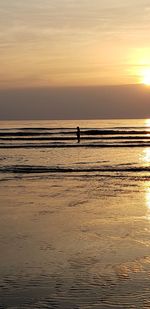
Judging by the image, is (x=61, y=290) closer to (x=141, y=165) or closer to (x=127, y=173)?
(x=127, y=173)

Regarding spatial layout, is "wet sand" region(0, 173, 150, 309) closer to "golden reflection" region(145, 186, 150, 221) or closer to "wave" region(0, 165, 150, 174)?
"golden reflection" region(145, 186, 150, 221)

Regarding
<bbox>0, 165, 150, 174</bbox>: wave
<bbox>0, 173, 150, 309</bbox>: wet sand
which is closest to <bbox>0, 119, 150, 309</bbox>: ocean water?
<bbox>0, 173, 150, 309</bbox>: wet sand

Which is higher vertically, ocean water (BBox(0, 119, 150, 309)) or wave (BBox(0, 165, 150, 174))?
wave (BBox(0, 165, 150, 174))

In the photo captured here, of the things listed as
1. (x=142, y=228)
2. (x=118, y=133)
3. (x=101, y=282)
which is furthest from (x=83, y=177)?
(x=118, y=133)

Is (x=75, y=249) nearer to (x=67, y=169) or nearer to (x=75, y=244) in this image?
(x=75, y=244)

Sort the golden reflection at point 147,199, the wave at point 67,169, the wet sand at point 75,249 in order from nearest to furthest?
the wet sand at point 75,249, the golden reflection at point 147,199, the wave at point 67,169

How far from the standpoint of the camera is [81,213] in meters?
11.6

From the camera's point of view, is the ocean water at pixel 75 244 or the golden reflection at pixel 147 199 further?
the golden reflection at pixel 147 199

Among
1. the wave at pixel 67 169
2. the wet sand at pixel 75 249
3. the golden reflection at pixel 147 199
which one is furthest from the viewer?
the wave at pixel 67 169

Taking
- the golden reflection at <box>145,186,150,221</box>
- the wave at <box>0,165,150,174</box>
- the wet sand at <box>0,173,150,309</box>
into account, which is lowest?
the wet sand at <box>0,173,150,309</box>

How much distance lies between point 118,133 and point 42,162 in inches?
1276

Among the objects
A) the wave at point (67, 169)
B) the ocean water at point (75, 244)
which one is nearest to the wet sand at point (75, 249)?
the ocean water at point (75, 244)

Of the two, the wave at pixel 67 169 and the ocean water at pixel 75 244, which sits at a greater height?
the wave at pixel 67 169

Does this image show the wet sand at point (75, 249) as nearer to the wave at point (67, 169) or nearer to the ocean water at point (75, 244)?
the ocean water at point (75, 244)
